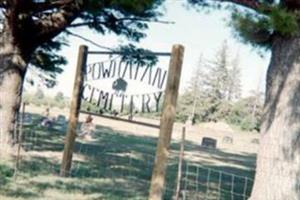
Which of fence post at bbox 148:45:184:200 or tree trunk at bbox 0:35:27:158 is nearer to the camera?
fence post at bbox 148:45:184:200

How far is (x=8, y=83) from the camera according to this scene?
1216cm

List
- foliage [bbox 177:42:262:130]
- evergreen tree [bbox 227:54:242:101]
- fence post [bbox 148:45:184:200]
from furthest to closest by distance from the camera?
evergreen tree [bbox 227:54:242:101]
foliage [bbox 177:42:262:130]
fence post [bbox 148:45:184:200]

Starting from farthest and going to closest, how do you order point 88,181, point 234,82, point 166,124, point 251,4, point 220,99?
point 234,82
point 220,99
point 88,181
point 251,4
point 166,124

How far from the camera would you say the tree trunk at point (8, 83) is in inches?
476

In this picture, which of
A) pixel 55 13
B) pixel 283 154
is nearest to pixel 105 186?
pixel 283 154

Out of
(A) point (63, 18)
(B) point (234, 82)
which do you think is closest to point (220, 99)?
(B) point (234, 82)

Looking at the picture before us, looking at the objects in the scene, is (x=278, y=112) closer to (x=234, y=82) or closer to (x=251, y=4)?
(x=251, y=4)

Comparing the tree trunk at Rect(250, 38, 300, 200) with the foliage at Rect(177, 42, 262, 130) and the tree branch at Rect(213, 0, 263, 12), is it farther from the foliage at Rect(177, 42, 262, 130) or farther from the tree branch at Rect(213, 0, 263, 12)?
the foliage at Rect(177, 42, 262, 130)

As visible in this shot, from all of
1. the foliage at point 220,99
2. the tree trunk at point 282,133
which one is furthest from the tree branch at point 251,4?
the foliage at point 220,99

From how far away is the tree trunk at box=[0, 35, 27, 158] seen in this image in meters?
12.1

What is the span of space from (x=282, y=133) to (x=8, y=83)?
6.61m

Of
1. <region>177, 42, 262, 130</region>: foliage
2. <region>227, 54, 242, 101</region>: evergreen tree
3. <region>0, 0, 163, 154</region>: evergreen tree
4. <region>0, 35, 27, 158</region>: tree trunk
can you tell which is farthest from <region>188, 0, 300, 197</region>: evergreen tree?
<region>227, 54, 242, 101</region>: evergreen tree

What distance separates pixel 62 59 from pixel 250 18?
9.13m

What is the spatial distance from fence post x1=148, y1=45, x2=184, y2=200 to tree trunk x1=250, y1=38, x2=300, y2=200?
149cm
